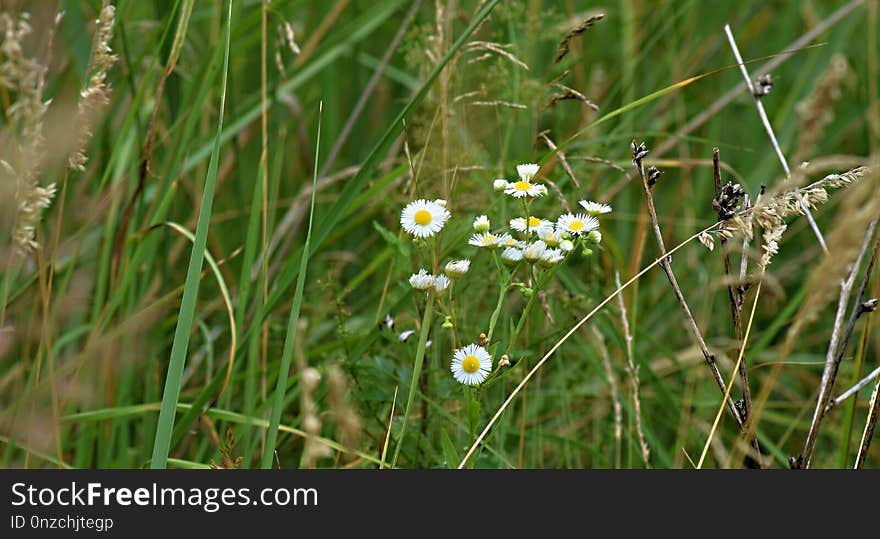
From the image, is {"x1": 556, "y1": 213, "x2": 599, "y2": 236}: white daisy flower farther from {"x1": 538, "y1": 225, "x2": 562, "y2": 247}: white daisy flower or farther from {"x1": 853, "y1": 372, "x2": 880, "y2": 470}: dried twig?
{"x1": 853, "y1": 372, "x2": 880, "y2": 470}: dried twig

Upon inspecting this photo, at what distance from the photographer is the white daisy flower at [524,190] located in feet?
3.28

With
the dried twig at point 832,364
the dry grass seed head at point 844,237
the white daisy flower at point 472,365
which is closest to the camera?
the dry grass seed head at point 844,237

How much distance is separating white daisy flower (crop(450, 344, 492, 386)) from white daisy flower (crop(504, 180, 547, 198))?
17 cm

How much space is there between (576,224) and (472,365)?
0.20 metres

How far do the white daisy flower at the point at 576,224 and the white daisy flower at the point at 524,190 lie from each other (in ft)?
0.13

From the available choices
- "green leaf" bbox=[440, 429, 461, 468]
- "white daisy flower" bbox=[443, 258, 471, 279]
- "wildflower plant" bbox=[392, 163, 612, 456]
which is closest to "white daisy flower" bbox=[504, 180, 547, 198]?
"wildflower plant" bbox=[392, 163, 612, 456]

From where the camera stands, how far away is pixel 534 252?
970 mm

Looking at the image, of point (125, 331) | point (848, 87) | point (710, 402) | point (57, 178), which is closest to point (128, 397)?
point (125, 331)

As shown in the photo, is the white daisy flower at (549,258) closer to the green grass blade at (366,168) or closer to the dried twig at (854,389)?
the green grass blade at (366,168)

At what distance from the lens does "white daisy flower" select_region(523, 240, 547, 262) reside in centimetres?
97

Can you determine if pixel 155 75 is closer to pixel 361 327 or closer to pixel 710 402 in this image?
pixel 361 327

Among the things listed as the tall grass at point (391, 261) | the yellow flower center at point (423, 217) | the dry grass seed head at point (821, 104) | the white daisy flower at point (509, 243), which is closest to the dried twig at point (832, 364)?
the tall grass at point (391, 261)

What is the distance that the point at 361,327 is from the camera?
1.68 m

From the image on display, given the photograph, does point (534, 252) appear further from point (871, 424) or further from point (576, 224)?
point (871, 424)
